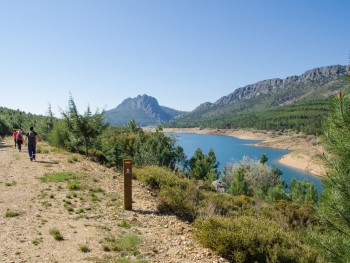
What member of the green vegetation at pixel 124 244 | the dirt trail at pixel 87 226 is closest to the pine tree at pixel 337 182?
the dirt trail at pixel 87 226

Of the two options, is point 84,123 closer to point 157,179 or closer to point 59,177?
point 59,177

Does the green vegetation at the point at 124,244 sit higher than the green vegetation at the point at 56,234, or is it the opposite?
the green vegetation at the point at 56,234

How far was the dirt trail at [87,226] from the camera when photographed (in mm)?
8578

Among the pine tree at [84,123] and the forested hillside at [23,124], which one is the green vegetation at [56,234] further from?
the forested hillside at [23,124]

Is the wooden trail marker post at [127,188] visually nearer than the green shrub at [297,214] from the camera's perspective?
Yes

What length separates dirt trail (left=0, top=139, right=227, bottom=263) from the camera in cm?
858

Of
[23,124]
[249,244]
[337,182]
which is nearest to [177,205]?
[249,244]

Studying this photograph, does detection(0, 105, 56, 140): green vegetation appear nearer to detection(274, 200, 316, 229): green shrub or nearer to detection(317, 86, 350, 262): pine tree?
detection(274, 200, 316, 229): green shrub

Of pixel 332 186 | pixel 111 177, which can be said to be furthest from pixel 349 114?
pixel 111 177

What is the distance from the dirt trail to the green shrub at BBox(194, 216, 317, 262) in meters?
0.43

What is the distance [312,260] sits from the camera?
29.7ft

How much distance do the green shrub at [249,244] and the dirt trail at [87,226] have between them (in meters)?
0.43

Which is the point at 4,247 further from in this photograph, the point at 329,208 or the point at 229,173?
the point at 229,173

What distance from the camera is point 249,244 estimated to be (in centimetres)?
915
